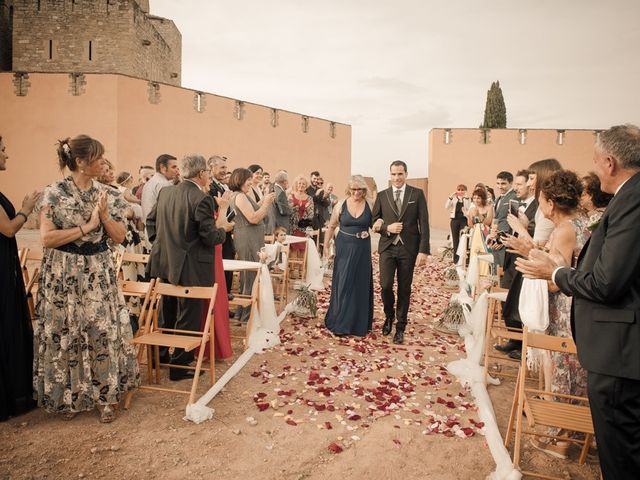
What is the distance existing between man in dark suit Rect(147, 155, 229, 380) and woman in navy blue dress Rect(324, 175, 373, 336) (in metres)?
1.78

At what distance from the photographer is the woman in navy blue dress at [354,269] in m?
5.37

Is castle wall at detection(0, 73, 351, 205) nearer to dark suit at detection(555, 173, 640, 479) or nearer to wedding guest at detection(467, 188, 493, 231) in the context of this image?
Answer: wedding guest at detection(467, 188, 493, 231)

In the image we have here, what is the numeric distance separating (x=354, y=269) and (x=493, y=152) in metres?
22.8

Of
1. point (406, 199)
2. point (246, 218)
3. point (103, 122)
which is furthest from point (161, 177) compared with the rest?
point (103, 122)

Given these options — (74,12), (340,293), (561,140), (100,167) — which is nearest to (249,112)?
(74,12)

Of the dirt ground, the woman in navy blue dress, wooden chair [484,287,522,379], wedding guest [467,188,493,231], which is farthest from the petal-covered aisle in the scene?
wedding guest [467,188,493,231]

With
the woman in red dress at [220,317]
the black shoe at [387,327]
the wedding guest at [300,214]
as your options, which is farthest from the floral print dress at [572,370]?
the wedding guest at [300,214]

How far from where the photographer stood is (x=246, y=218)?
552 centimetres

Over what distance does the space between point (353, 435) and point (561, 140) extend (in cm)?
2686

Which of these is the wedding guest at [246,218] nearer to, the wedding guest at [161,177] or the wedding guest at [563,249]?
the wedding guest at [161,177]

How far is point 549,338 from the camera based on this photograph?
2.65 meters

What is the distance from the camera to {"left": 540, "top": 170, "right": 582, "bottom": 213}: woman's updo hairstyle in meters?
3.14

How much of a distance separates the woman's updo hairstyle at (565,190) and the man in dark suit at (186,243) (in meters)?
2.67

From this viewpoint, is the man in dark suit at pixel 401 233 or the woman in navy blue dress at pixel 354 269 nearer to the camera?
the man in dark suit at pixel 401 233
